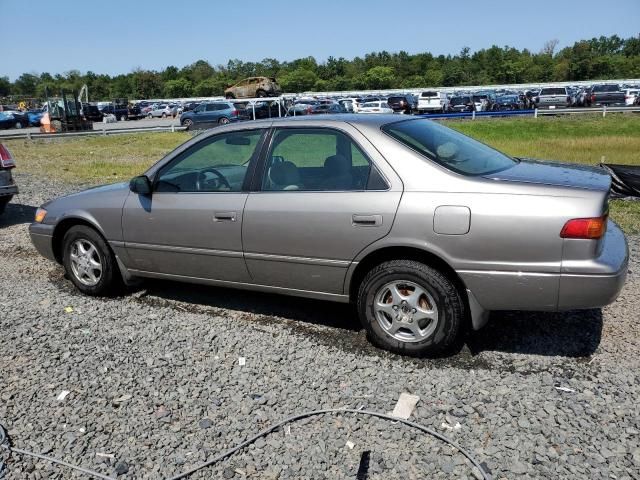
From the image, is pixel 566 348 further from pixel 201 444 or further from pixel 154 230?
pixel 154 230

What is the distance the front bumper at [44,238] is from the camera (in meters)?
5.28

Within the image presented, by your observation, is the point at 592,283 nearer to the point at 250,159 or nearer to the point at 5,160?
the point at 250,159

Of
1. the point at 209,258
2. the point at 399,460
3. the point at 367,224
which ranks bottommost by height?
the point at 399,460

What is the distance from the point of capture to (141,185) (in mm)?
4539

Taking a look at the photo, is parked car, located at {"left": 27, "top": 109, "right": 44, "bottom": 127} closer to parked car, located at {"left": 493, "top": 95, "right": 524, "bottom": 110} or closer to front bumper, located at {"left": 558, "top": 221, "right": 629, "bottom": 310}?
parked car, located at {"left": 493, "top": 95, "right": 524, "bottom": 110}

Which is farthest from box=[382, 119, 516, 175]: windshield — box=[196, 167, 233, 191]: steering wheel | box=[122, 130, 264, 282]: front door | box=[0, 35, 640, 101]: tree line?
box=[0, 35, 640, 101]: tree line

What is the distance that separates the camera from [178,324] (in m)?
4.51

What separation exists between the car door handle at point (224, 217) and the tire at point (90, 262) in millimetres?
1326

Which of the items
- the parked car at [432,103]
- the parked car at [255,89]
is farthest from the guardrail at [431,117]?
the parked car at [255,89]

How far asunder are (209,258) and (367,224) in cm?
143

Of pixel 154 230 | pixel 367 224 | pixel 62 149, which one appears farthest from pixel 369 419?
pixel 62 149

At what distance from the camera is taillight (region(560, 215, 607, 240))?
3.21m

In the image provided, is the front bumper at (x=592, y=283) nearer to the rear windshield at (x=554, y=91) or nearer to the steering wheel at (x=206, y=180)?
the steering wheel at (x=206, y=180)

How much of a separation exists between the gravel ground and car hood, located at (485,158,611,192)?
1169mm
